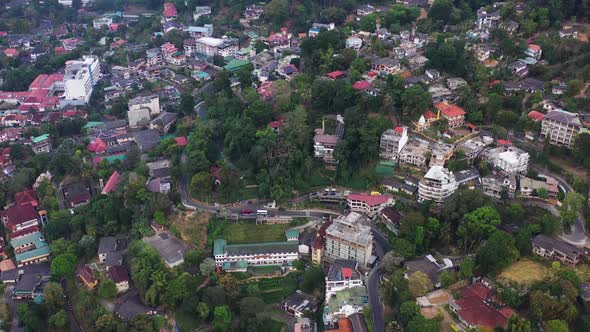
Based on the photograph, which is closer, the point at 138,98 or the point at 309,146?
the point at 309,146

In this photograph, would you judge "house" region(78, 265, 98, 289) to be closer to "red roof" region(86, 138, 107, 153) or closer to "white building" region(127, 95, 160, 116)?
"red roof" region(86, 138, 107, 153)

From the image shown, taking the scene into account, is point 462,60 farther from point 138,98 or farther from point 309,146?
point 138,98

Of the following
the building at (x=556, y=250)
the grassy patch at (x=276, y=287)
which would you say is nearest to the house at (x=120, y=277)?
the grassy patch at (x=276, y=287)

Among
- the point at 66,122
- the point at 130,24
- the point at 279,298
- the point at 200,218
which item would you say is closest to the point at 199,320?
the point at 279,298

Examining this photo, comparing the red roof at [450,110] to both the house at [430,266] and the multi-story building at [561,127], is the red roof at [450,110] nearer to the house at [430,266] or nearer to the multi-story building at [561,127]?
the multi-story building at [561,127]

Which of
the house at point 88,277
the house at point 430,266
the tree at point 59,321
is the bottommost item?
the tree at point 59,321
